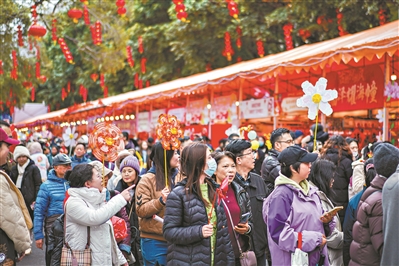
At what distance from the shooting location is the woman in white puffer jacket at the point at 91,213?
476cm

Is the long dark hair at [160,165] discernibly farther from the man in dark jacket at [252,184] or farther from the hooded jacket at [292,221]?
the hooded jacket at [292,221]

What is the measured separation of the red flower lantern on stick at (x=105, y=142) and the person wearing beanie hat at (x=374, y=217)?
2834mm

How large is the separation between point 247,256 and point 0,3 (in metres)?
13.9

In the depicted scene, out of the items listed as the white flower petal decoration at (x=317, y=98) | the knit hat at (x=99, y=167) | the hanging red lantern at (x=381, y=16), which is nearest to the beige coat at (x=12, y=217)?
the knit hat at (x=99, y=167)

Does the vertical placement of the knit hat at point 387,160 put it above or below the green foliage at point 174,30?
below

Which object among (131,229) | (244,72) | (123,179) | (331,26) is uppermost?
(331,26)

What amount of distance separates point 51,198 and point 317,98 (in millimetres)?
3476

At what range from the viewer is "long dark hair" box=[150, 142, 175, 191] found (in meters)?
5.39

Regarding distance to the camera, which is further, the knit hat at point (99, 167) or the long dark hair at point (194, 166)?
the knit hat at point (99, 167)

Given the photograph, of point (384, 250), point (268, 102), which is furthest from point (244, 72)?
point (384, 250)

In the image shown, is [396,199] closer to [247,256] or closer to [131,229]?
[247,256]

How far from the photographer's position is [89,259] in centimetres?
481

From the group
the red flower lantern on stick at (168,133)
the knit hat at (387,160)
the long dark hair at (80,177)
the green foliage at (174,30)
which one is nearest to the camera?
the knit hat at (387,160)

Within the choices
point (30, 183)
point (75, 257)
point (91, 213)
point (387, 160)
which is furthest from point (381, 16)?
point (75, 257)
